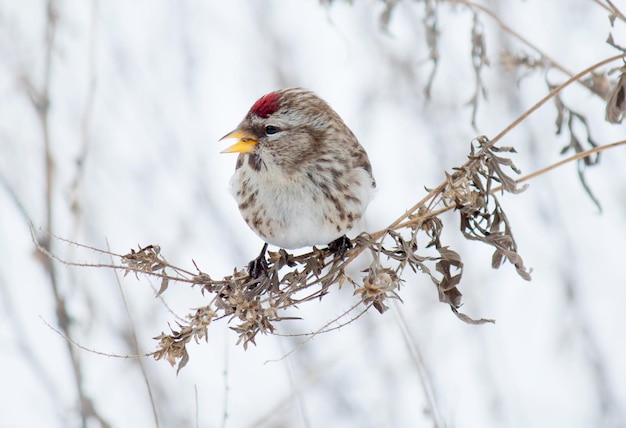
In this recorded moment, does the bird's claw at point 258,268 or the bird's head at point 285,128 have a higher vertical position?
the bird's head at point 285,128

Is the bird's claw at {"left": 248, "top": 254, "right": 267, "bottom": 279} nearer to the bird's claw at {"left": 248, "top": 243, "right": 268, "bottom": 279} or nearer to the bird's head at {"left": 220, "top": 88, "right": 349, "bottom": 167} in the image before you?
the bird's claw at {"left": 248, "top": 243, "right": 268, "bottom": 279}

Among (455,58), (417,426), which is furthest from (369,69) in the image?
(417,426)

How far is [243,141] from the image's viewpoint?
2846 mm

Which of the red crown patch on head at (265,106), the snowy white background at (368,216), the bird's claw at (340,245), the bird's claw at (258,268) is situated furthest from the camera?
the snowy white background at (368,216)

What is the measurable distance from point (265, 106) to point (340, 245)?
54cm

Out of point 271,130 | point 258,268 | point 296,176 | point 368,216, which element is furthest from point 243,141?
point 368,216

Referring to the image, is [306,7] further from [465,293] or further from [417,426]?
[417,426]

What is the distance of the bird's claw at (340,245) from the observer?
9.47 feet

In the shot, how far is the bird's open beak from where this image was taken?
2.78 metres

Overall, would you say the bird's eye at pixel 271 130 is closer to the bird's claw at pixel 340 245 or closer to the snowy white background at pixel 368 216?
the bird's claw at pixel 340 245

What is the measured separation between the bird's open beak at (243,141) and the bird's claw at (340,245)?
17.0 inches

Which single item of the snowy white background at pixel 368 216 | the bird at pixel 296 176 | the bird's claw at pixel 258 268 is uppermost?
the snowy white background at pixel 368 216

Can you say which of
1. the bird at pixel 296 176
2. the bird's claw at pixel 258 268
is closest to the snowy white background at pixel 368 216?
the bird at pixel 296 176

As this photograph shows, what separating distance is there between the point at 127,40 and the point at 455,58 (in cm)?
212
